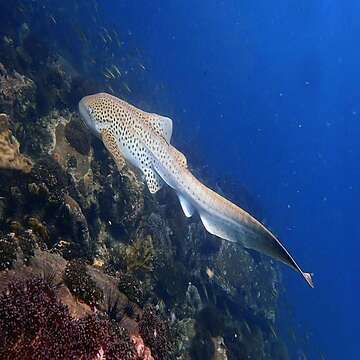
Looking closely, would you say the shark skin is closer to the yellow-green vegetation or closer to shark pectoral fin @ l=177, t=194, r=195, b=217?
shark pectoral fin @ l=177, t=194, r=195, b=217

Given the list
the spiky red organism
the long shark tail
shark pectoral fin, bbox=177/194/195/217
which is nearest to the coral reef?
the spiky red organism

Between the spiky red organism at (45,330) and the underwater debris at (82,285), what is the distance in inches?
33.6

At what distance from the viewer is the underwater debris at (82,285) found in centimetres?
644

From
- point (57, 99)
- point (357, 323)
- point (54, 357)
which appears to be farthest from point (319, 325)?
point (54, 357)

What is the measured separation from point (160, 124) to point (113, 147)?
43.4 inches

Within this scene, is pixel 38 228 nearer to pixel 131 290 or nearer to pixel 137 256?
pixel 131 290

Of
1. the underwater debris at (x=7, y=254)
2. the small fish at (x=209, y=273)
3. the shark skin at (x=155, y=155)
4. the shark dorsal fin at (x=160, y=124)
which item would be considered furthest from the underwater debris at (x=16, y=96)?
the small fish at (x=209, y=273)

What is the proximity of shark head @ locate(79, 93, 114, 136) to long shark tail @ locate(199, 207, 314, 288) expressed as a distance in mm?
3312

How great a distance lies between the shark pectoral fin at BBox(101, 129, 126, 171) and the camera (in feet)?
28.1

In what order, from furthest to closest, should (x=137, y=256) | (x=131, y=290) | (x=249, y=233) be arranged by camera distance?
1. (x=137, y=256)
2. (x=131, y=290)
3. (x=249, y=233)

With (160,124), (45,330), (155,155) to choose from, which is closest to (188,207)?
(155,155)

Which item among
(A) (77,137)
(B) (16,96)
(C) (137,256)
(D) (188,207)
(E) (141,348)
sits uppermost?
(D) (188,207)

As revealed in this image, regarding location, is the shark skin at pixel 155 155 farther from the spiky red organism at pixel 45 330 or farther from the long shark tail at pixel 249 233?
the spiky red organism at pixel 45 330

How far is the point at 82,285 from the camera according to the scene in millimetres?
6512
